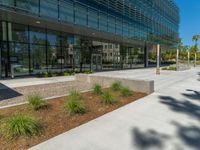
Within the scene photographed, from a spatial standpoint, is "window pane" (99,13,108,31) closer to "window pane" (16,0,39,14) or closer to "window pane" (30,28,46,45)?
"window pane" (30,28,46,45)

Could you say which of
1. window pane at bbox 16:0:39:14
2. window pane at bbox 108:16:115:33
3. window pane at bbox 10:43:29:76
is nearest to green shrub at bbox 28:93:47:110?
window pane at bbox 16:0:39:14

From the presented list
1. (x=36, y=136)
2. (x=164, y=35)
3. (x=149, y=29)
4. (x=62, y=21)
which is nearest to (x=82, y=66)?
(x=62, y=21)

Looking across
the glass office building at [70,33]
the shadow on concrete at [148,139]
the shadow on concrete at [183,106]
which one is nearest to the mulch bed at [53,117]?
the shadow on concrete at [183,106]

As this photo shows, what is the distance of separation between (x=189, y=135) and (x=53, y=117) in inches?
155

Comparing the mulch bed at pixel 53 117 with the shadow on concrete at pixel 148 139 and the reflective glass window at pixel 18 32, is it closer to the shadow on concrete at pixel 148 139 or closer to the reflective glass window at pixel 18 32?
the shadow on concrete at pixel 148 139

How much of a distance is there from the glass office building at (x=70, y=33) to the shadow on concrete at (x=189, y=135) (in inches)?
529

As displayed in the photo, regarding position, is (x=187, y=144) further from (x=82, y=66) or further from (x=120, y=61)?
(x=120, y=61)

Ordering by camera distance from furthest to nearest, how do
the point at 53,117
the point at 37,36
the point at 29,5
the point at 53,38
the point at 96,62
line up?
1. the point at 96,62
2. the point at 53,38
3. the point at 37,36
4. the point at 29,5
5. the point at 53,117

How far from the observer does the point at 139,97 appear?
29.1 feet

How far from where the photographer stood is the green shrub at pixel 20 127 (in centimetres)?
431

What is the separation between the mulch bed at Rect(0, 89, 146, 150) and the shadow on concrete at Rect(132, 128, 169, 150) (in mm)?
1708

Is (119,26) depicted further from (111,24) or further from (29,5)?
(29,5)

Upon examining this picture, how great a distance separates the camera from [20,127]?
14.3ft

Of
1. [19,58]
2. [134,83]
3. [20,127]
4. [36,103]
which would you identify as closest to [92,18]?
[19,58]
